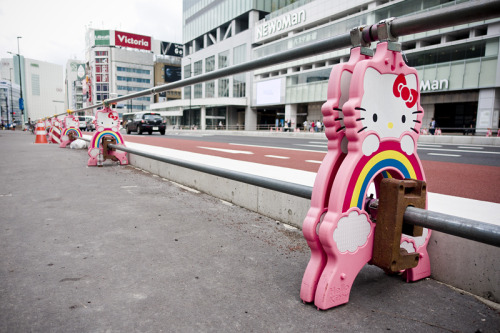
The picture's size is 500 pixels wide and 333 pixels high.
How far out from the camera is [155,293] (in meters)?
1.96

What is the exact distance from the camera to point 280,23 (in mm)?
53938

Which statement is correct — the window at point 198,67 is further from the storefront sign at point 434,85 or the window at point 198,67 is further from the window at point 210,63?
the storefront sign at point 434,85

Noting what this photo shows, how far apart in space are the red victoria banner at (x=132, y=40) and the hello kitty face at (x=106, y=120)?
450ft

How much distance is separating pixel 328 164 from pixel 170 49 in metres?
143

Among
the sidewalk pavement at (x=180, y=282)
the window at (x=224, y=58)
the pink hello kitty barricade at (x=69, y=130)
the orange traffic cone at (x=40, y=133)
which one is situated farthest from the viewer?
the window at (x=224, y=58)

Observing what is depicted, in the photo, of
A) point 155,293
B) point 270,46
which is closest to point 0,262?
point 155,293

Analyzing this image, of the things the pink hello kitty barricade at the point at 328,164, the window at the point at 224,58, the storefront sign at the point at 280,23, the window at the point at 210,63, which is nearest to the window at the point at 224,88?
the window at the point at 224,58

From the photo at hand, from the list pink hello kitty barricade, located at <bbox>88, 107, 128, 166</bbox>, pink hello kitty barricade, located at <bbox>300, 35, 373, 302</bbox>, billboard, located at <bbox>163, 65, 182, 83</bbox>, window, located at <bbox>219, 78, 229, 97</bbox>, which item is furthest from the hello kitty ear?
billboard, located at <bbox>163, 65, 182, 83</bbox>

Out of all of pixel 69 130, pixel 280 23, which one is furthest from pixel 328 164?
pixel 280 23

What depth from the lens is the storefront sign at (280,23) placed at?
51.0 meters

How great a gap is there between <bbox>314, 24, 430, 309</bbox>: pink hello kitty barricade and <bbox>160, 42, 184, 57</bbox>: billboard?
141590 millimetres

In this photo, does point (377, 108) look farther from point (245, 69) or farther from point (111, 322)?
point (111, 322)

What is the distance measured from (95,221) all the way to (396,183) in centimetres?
292

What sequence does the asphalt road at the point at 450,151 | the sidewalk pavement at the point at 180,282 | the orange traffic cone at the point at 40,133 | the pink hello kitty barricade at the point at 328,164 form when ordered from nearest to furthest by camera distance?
1. the sidewalk pavement at the point at 180,282
2. the pink hello kitty barricade at the point at 328,164
3. the asphalt road at the point at 450,151
4. the orange traffic cone at the point at 40,133
